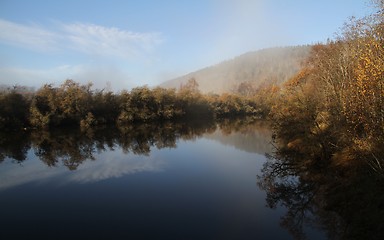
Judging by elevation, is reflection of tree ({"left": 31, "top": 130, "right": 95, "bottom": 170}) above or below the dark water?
above

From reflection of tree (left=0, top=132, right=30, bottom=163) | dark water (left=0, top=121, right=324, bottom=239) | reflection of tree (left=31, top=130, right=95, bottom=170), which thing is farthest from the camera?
reflection of tree (left=0, top=132, right=30, bottom=163)

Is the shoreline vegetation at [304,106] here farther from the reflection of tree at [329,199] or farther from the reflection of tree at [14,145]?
the reflection of tree at [14,145]

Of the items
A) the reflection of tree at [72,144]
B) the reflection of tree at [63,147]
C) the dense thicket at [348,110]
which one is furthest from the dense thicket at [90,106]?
the dense thicket at [348,110]

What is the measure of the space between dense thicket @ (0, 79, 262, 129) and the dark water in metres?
13.8

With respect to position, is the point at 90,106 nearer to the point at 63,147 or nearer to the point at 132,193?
the point at 63,147

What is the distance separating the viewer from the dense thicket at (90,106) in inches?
1845

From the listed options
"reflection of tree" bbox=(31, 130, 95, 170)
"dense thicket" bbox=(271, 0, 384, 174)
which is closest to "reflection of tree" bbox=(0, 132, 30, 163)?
"reflection of tree" bbox=(31, 130, 95, 170)

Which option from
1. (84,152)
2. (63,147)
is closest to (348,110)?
(84,152)

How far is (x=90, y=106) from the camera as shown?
182 ft

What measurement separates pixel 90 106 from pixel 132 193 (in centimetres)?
4131

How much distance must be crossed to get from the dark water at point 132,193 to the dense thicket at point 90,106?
13789mm

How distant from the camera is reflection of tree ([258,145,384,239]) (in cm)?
1191

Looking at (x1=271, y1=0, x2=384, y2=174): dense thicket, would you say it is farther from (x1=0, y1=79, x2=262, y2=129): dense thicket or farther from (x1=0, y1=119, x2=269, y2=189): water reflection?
(x1=0, y1=79, x2=262, y2=129): dense thicket

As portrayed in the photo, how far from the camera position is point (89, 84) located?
187ft
